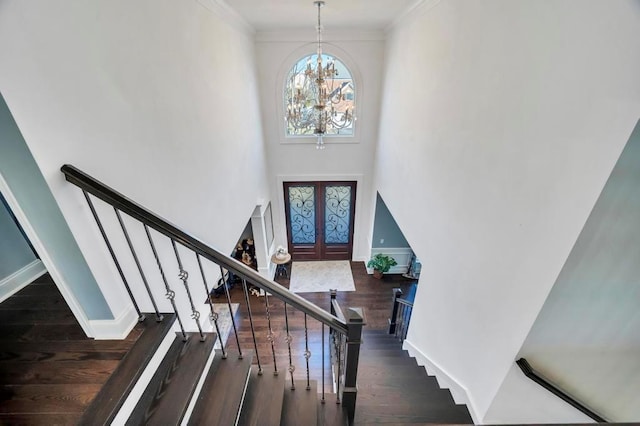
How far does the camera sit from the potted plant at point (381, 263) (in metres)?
5.55

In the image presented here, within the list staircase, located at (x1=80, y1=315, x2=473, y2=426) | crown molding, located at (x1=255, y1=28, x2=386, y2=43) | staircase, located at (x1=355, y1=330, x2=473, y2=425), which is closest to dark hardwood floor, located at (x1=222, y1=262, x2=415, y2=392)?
staircase, located at (x1=355, y1=330, x2=473, y2=425)

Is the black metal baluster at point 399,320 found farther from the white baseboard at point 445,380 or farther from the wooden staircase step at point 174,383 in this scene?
the wooden staircase step at point 174,383

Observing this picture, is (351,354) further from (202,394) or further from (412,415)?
(412,415)

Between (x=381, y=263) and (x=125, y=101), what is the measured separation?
503 cm

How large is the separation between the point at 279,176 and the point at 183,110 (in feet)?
11.5

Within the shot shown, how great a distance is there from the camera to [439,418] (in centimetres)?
227

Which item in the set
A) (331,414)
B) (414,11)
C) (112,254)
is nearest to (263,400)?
(331,414)

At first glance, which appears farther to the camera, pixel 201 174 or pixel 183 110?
pixel 201 174

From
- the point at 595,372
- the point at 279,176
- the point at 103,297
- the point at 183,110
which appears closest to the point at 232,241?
the point at 183,110

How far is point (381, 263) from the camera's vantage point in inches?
219

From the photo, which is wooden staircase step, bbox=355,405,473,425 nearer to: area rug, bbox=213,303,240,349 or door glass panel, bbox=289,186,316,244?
area rug, bbox=213,303,240,349

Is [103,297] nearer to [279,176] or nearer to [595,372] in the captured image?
[595,372]

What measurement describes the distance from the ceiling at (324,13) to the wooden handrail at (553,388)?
3.60 m

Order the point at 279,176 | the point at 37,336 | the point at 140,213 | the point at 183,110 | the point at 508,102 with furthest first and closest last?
1. the point at 279,176
2. the point at 183,110
3. the point at 508,102
4. the point at 37,336
5. the point at 140,213
